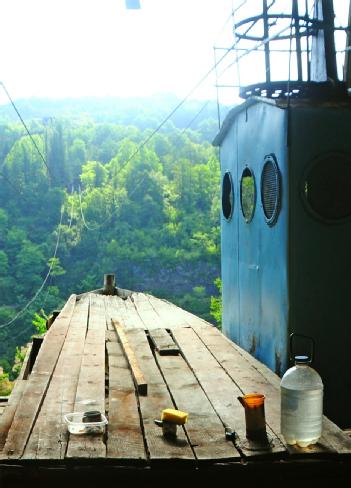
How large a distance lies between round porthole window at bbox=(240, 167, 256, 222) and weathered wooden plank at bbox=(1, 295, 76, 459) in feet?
7.86

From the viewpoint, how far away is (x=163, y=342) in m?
5.64

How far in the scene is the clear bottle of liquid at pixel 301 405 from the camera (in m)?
2.92

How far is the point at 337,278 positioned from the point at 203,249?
214 feet

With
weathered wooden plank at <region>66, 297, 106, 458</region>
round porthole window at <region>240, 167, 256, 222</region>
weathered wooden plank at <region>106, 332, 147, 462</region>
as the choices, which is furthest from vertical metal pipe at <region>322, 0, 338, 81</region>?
weathered wooden plank at <region>106, 332, 147, 462</region>

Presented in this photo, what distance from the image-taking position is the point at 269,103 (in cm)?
574

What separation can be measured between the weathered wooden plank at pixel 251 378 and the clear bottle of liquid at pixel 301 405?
0.06 meters

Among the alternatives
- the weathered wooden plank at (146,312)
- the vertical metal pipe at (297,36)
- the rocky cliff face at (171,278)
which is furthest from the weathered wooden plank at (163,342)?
the rocky cliff face at (171,278)

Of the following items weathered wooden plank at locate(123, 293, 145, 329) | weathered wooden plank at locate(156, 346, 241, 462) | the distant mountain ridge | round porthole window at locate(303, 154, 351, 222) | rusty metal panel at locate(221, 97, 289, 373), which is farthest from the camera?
the distant mountain ridge

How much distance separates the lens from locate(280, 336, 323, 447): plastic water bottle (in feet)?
9.58

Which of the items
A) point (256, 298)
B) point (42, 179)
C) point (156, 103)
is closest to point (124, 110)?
point (156, 103)

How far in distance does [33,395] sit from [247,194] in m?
3.72

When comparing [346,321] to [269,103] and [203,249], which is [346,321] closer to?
[269,103]

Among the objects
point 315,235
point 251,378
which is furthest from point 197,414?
point 315,235

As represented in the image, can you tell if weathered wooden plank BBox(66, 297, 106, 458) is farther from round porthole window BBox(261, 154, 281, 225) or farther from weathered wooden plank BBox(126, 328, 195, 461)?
round porthole window BBox(261, 154, 281, 225)
